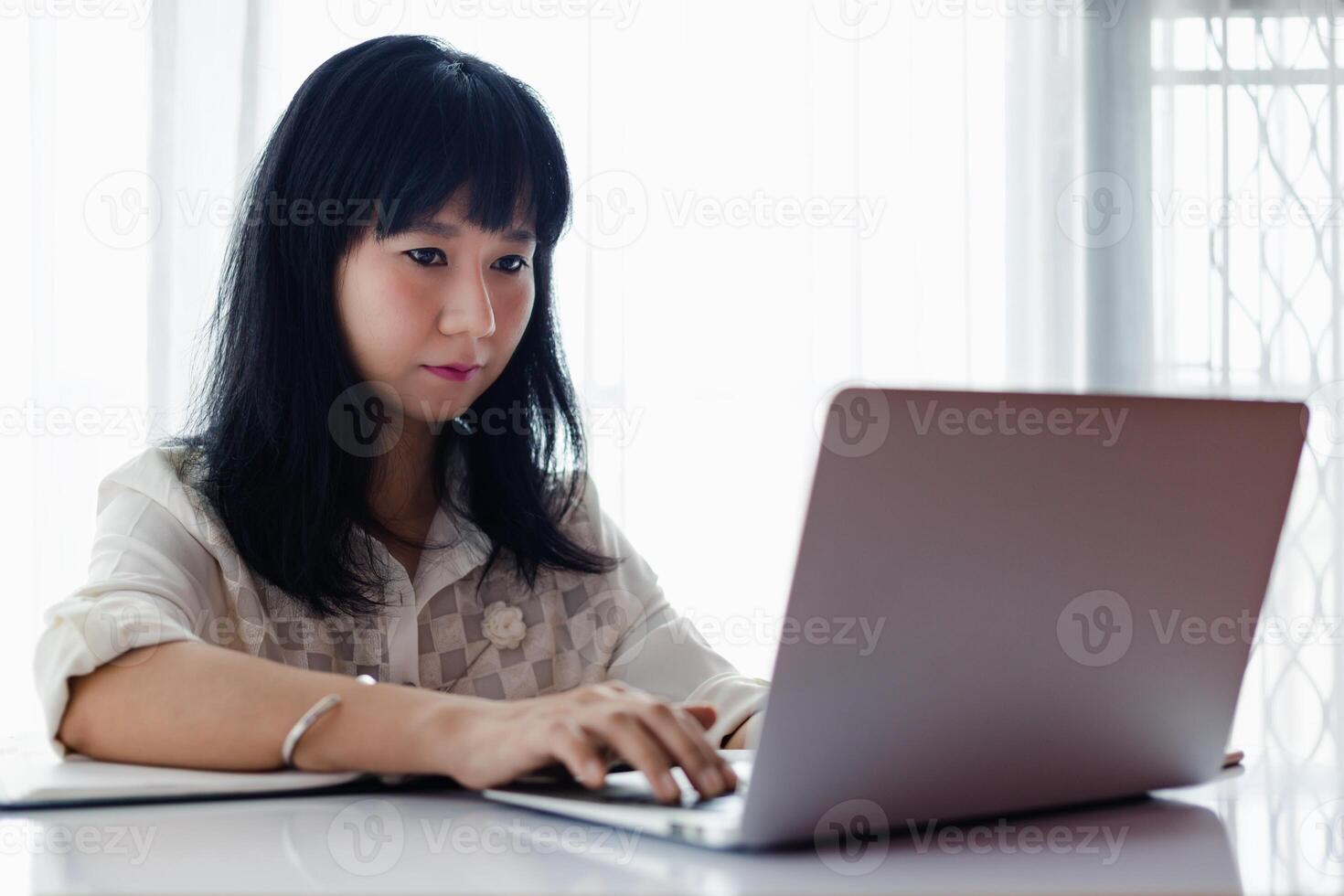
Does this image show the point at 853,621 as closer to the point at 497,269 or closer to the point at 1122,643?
the point at 1122,643

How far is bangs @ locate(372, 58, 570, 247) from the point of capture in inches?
44.4

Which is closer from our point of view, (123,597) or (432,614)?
(123,597)

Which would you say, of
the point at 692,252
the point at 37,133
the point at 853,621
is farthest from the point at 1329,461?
the point at 37,133

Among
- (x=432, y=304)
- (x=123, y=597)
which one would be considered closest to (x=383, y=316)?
(x=432, y=304)

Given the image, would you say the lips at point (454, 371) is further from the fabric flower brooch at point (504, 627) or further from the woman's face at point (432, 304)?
the fabric flower brooch at point (504, 627)

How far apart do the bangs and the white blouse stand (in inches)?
12.3

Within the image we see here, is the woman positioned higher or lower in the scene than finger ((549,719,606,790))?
higher

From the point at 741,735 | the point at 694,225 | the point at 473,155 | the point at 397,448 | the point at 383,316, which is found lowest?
the point at 741,735

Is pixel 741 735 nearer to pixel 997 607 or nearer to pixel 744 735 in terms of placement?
pixel 744 735

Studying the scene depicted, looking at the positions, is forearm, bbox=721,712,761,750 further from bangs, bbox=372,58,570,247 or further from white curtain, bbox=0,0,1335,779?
white curtain, bbox=0,0,1335,779

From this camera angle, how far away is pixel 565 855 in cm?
56

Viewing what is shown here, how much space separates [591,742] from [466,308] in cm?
59

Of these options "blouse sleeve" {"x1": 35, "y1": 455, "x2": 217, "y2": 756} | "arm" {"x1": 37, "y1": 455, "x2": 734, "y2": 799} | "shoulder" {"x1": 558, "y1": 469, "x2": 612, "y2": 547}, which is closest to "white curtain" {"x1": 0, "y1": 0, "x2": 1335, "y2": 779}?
"shoulder" {"x1": 558, "y1": 469, "x2": 612, "y2": 547}

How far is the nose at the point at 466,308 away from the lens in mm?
1131
